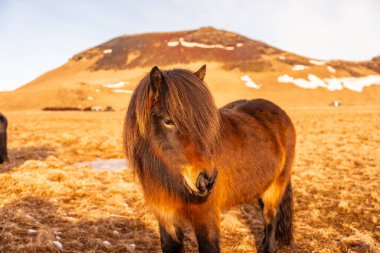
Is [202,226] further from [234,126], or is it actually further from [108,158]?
[108,158]

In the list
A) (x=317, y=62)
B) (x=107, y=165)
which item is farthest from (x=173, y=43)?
(x=107, y=165)

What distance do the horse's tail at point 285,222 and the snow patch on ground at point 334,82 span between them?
6450cm

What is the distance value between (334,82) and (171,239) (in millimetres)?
70717

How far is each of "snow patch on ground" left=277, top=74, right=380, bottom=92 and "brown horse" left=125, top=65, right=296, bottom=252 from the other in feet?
215

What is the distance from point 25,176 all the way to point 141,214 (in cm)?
337

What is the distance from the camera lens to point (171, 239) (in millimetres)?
3156

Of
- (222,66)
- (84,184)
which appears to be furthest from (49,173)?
(222,66)

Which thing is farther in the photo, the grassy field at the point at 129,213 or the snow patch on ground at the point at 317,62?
the snow patch on ground at the point at 317,62

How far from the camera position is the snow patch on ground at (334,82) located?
6350 cm

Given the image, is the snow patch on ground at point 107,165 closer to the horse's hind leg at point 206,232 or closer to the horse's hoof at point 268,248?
the horse's hoof at point 268,248

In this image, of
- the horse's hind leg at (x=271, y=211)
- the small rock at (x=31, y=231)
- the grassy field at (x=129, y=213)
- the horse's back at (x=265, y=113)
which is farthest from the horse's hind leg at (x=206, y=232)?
the small rock at (x=31, y=231)

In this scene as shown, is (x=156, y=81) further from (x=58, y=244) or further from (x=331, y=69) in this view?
(x=331, y=69)

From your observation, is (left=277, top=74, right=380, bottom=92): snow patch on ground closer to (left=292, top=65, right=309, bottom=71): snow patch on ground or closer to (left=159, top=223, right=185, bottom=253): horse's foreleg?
(left=292, top=65, right=309, bottom=71): snow patch on ground

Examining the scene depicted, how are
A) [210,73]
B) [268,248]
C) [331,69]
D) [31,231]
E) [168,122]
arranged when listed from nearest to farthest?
[168,122]
[31,231]
[268,248]
[331,69]
[210,73]
